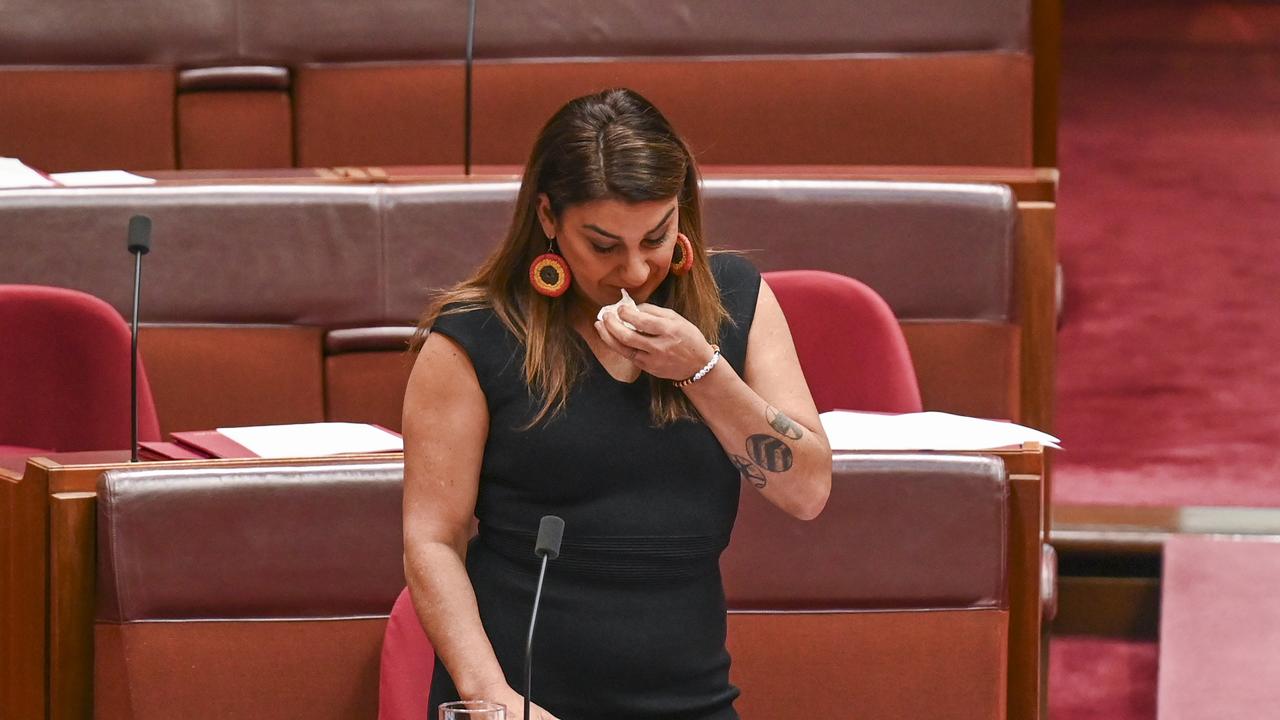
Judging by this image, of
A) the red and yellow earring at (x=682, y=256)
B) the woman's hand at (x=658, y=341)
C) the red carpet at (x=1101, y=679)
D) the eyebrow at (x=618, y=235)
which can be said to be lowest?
the red carpet at (x=1101, y=679)

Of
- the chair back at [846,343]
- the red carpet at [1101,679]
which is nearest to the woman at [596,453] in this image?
the chair back at [846,343]

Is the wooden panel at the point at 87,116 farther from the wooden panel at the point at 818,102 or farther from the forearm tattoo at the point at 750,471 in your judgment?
the forearm tattoo at the point at 750,471

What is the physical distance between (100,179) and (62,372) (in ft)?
0.62

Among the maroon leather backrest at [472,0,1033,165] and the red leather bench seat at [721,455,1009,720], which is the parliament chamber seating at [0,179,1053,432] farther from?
the red leather bench seat at [721,455,1009,720]

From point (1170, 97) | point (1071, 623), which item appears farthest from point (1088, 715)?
point (1170, 97)

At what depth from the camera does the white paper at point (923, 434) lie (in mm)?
748

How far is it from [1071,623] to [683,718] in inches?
23.9

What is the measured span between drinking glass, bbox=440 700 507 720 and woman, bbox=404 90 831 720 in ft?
0.17

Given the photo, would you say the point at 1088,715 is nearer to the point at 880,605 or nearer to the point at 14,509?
the point at 880,605

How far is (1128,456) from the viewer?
1.33 m

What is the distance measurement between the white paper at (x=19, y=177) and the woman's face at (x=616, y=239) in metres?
0.62

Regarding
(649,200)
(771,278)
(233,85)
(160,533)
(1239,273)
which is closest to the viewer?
(649,200)

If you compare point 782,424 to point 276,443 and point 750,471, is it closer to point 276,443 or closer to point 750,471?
point 750,471

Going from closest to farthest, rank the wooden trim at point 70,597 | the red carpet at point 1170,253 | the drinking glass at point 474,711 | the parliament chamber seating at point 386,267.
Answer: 1. the drinking glass at point 474,711
2. the wooden trim at point 70,597
3. the parliament chamber seating at point 386,267
4. the red carpet at point 1170,253
